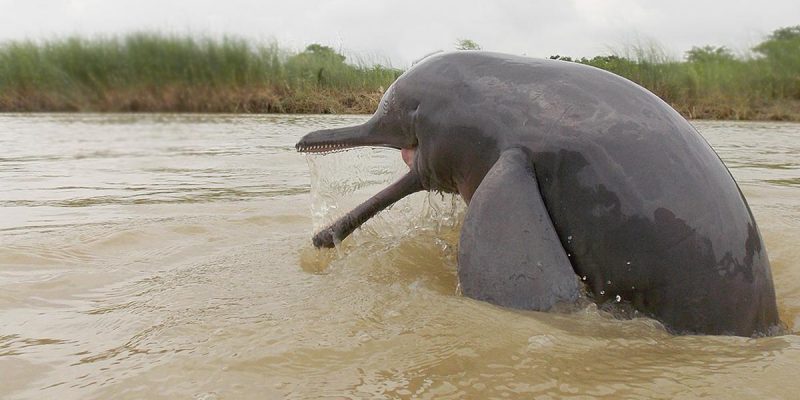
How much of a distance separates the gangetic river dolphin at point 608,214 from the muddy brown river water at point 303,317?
0.43 ft

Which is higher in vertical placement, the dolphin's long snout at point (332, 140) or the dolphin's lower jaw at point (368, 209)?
the dolphin's long snout at point (332, 140)

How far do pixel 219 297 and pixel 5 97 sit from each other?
59.4 ft

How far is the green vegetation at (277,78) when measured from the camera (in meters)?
14.1

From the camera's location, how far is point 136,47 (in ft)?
45.9

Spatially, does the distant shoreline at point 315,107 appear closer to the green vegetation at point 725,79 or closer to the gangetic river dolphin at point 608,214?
the green vegetation at point 725,79

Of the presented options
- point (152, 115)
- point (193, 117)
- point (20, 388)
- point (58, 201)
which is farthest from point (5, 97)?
point (20, 388)

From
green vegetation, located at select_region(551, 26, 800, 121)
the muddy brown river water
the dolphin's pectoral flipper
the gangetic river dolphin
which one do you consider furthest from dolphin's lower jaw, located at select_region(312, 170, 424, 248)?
green vegetation, located at select_region(551, 26, 800, 121)

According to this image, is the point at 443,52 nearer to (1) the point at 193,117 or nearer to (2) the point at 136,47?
(2) the point at 136,47

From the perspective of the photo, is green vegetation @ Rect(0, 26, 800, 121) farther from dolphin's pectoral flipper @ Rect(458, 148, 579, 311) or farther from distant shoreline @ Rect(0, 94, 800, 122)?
dolphin's pectoral flipper @ Rect(458, 148, 579, 311)

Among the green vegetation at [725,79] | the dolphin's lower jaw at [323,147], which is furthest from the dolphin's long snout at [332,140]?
the green vegetation at [725,79]

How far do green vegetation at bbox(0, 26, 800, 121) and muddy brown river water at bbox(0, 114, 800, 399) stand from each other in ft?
28.5

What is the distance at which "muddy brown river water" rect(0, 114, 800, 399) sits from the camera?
1.99 meters

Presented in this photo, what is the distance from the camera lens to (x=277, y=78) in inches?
818

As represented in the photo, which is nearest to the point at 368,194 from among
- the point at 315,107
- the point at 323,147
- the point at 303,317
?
the point at 323,147
